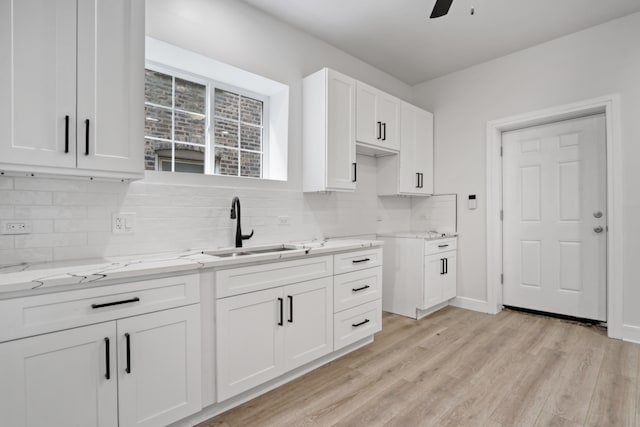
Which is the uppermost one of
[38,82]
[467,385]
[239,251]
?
[38,82]

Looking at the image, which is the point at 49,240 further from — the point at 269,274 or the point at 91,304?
the point at 269,274

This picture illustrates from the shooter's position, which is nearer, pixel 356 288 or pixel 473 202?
pixel 356 288

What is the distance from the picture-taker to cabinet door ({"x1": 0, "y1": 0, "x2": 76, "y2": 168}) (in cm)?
140

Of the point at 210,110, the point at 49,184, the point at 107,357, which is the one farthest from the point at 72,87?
the point at 107,357

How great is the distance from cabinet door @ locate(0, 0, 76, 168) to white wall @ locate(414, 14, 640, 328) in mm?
3753

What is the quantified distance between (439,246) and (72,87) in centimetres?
342

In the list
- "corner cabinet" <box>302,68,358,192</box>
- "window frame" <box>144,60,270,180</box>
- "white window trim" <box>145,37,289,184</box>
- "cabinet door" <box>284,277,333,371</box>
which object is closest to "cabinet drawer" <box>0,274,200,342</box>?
"cabinet door" <box>284,277,333,371</box>

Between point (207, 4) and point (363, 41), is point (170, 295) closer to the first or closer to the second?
point (207, 4)

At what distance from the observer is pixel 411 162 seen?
382cm

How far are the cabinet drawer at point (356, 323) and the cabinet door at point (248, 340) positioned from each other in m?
0.55

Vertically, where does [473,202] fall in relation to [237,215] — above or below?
above

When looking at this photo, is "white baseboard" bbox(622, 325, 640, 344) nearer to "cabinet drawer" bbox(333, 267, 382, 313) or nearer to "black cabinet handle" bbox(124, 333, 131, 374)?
"cabinet drawer" bbox(333, 267, 382, 313)

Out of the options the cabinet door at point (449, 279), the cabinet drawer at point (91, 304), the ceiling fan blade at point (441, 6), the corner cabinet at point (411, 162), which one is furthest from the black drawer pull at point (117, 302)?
the cabinet door at point (449, 279)

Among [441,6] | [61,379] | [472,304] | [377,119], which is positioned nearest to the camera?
[61,379]
